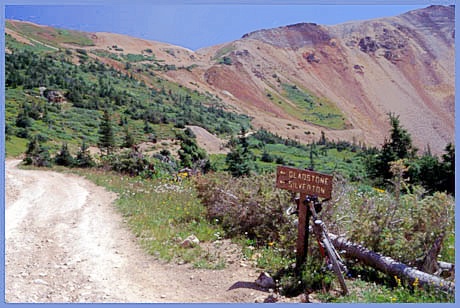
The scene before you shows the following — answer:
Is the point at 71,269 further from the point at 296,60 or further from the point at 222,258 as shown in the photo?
the point at 296,60

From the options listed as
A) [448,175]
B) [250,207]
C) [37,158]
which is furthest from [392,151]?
[37,158]

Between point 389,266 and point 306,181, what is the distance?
132 centimetres

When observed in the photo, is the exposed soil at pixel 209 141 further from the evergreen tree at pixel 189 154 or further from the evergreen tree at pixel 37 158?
the evergreen tree at pixel 37 158

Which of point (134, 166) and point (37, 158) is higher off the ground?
point (134, 166)

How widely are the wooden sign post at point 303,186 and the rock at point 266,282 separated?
0.36 metres

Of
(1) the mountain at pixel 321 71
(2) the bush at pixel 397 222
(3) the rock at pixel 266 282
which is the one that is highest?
(1) the mountain at pixel 321 71

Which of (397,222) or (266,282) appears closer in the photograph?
(266,282)

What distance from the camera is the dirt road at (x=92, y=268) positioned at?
4.43 m

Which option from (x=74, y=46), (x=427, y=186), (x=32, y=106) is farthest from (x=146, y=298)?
(x=74, y=46)

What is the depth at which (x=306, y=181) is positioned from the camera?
4.50 meters

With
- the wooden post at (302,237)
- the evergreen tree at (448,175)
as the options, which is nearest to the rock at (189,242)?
the wooden post at (302,237)

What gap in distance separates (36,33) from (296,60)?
43.3 meters

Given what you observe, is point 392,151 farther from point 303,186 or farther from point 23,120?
point 23,120

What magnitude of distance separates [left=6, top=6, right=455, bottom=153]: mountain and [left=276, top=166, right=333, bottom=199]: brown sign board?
1812 inches
